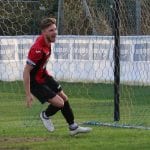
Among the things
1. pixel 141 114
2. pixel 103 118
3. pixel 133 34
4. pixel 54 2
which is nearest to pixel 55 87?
pixel 103 118

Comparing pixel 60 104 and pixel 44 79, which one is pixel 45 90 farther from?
pixel 60 104

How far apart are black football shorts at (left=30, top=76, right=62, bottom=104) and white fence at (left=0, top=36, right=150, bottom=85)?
10.3 m

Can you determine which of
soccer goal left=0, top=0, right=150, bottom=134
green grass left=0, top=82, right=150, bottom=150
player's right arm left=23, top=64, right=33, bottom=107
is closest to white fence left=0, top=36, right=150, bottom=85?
soccer goal left=0, top=0, right=150, bottom=134

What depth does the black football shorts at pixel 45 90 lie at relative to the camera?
10336mm

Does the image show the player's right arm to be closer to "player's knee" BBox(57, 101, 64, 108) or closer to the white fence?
"player's knee" BBox(57, 101, 64, 108)

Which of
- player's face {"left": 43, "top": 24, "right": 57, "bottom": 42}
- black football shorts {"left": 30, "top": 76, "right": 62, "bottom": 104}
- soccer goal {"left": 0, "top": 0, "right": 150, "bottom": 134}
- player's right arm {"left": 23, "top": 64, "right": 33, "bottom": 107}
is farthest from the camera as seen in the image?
soccer goal {"left": 0, "top": 0, "right": 150, "bottom": 134}

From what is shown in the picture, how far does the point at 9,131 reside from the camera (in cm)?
1162

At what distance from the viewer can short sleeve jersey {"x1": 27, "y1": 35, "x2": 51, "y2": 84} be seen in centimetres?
1008

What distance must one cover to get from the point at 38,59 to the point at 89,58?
43.9 feet

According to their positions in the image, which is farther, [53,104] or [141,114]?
[141,114]

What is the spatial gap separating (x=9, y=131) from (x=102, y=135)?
1649 millimetres

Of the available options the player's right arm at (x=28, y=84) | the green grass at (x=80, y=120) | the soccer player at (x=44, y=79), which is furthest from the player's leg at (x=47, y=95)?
the green grass at (x=80, y=120)

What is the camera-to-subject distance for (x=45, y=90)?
408 inches

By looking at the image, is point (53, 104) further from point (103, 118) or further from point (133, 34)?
point (133, 34)
